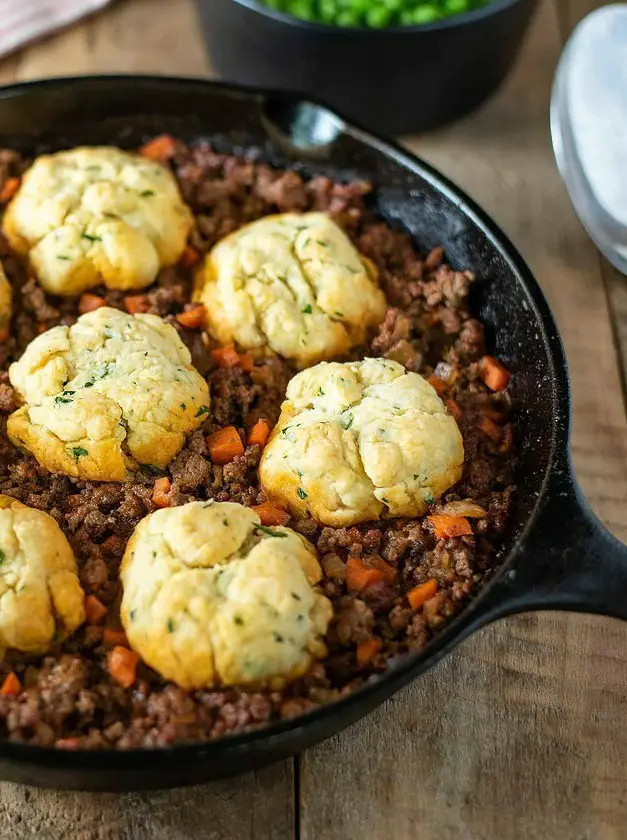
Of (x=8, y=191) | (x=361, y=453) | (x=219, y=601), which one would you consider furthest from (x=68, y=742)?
(x=8, y=191)

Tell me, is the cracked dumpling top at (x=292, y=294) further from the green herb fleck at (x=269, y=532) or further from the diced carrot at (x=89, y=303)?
the green herb fleck at (x=269, y=532)

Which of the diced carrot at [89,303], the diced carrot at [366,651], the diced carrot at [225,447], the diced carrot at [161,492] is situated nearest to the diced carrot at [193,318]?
the diced carrot at [89,303]

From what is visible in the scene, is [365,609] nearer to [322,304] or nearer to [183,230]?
[322,304]

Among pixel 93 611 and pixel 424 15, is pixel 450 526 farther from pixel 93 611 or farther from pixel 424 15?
pixel 424 15

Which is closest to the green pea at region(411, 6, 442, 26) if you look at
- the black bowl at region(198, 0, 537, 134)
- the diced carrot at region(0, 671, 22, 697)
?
the black bowl at region(198, 0, 537, 134)

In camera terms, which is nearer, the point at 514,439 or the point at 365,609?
the point at 365,609

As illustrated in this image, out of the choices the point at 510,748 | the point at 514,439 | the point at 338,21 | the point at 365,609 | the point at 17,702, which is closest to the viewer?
the point at 17,702

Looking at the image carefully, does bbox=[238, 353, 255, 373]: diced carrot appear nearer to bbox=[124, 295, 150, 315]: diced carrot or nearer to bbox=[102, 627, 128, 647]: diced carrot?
bbox=[124, 295, 150, 315]: diced carrot

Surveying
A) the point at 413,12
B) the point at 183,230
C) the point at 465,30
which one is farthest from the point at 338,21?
the point at 183,230
